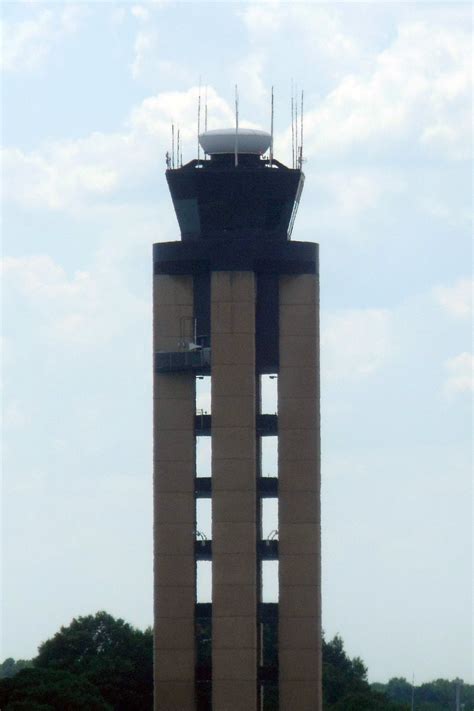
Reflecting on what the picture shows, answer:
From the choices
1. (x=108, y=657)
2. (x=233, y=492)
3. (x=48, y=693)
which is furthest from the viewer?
(x=108, y=657)

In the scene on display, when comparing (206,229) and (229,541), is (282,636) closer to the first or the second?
(229,541)

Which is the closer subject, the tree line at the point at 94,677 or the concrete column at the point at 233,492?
the concrete column at the point at 233,492

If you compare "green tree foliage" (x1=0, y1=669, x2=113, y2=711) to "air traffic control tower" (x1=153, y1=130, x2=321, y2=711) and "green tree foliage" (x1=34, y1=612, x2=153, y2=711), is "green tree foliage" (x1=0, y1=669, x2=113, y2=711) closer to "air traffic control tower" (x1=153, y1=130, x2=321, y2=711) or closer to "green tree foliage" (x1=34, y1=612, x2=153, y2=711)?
"green tree foliage" (x1=34, y1=612, x2=153, y2=711)

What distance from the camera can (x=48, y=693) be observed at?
133 metres

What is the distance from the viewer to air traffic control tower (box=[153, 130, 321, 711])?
109688 mm

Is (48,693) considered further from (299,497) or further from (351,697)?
(351,697)

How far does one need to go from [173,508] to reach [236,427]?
6.20 meters

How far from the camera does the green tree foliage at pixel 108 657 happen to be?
6058 inches

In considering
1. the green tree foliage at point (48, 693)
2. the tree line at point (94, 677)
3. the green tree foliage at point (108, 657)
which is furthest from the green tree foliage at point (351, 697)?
the green tree foliage at point (48, 693)

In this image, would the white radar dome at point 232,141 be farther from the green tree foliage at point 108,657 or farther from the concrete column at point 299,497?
the green tree foliage at point 108,657

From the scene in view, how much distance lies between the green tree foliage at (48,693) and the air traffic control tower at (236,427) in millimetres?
21649

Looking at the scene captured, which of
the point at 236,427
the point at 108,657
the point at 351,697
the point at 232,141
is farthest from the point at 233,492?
the point at 351,697

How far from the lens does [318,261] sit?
115m

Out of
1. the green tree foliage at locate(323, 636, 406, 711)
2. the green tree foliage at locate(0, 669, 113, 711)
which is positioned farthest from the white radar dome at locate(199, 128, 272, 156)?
the green tree foliage at locate(323, 636, 406, 711)
